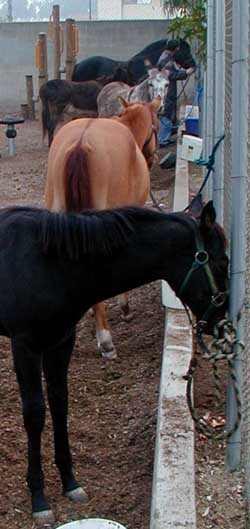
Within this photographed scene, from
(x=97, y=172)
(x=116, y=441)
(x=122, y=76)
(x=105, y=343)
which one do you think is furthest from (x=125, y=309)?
(x=122, y=76)

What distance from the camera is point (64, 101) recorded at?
14852 mm

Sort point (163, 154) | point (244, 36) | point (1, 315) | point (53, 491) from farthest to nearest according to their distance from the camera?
point (163, 154) → point (53, 491) → point (1, 315) → point (244, 36)

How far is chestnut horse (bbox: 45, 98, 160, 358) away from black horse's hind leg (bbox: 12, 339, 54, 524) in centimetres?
176

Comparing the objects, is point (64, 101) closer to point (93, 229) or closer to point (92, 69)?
point (92, 69)

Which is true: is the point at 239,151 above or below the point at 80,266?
above

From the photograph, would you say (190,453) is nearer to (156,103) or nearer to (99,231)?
(99,231)

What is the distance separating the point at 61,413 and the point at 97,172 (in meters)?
1.98

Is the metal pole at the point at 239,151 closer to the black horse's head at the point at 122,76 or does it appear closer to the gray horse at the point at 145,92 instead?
the gray horse at the point at 145,92

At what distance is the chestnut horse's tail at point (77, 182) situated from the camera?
16.5ft

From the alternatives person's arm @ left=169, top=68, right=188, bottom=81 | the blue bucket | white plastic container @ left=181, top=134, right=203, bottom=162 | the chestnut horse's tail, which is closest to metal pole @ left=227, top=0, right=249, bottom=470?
the chestnut horse's tail

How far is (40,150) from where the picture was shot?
15070 mm

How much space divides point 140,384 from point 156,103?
11.6 ft

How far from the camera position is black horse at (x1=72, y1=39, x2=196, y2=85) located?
16.2 m

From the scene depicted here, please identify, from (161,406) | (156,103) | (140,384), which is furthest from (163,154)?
(161,406)
